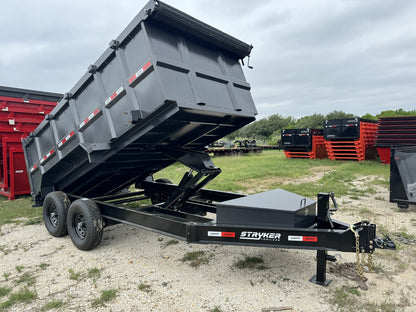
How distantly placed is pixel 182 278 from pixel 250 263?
3.03 ft

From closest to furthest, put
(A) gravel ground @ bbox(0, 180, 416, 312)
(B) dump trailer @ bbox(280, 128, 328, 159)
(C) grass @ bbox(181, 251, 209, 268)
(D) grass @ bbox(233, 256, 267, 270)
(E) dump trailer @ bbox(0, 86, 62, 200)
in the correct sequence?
1. (A) gravel ground @ bbox(0, 180, 416, 312)
2. (D) grass @ bbox(233, 256, 267, 270)
3. (C) grass @ bbox(181, 251, 209, 268)
4. (E) dump trailer @ bbox(0, 86, 62, 200)
5. (B) dump trailer @ bbox(280, 128, 328, 159)

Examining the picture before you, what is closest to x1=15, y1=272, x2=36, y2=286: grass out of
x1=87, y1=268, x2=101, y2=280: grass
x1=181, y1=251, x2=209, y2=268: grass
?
x1=87, y1=268, x2=101, y2=280: grass

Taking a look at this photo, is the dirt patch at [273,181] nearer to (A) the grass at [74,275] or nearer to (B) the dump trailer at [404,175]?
(B) the dump trailer at [404,175]

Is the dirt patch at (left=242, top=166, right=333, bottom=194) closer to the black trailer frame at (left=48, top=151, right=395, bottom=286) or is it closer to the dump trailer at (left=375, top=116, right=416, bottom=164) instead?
the dump trailer at (left=375, top=116, right=416, bottom=164)

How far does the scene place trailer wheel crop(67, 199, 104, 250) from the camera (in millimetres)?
4273

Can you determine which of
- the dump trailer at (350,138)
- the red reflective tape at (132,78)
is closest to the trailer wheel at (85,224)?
the red reflective tape at (132,78)

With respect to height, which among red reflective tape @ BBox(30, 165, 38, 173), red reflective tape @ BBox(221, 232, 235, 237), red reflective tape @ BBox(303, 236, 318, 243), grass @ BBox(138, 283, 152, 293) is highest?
red reflective tape @ BBox(30, 165, 38, 173)

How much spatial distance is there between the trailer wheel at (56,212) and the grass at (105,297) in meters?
2.16

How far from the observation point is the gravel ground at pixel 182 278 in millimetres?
2959

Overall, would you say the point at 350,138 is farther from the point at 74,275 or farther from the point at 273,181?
the point at 74,275

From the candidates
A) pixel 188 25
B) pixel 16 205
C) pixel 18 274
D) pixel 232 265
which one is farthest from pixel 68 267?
pixel 16 205

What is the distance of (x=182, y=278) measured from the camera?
3.51m

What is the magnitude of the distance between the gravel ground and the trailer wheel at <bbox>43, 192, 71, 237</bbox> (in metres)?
0.18

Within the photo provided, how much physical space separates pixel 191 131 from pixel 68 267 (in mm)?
2527
